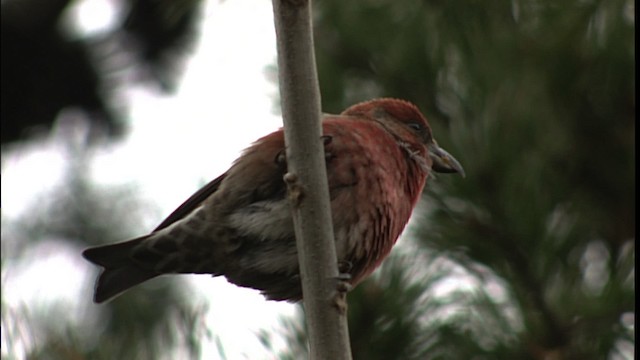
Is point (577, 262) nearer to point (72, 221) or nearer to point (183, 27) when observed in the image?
point (72, 221)

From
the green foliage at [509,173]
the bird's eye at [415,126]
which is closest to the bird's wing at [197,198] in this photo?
the green foliage at [509,173]

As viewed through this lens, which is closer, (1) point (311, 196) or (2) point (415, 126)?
(1) point (311, 196)

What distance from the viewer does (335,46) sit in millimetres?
4523

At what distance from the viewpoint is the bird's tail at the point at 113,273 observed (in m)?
3.85

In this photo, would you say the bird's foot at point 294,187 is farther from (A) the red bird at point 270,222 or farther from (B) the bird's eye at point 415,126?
(B) the bird's eye at point 415,126

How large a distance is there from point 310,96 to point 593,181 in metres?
1.51

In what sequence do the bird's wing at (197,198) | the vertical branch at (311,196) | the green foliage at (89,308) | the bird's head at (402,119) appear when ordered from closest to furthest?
the vertical branch at (311,196)
the green foliage at (89,308)
the bird's wing at (197,198)
the bird's head at (402,119)

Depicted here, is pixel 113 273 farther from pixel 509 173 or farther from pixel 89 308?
pixel 509 173

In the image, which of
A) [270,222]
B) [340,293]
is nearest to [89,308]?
[270,222]

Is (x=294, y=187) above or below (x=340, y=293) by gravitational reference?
above

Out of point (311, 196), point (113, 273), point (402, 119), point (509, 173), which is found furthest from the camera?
point (402, 119)

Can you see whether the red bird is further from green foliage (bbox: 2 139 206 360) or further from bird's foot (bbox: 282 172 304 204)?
bird's foot (bbox: 282 172 304 204)

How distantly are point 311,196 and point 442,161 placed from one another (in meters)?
1.33

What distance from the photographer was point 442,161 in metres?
3.95
